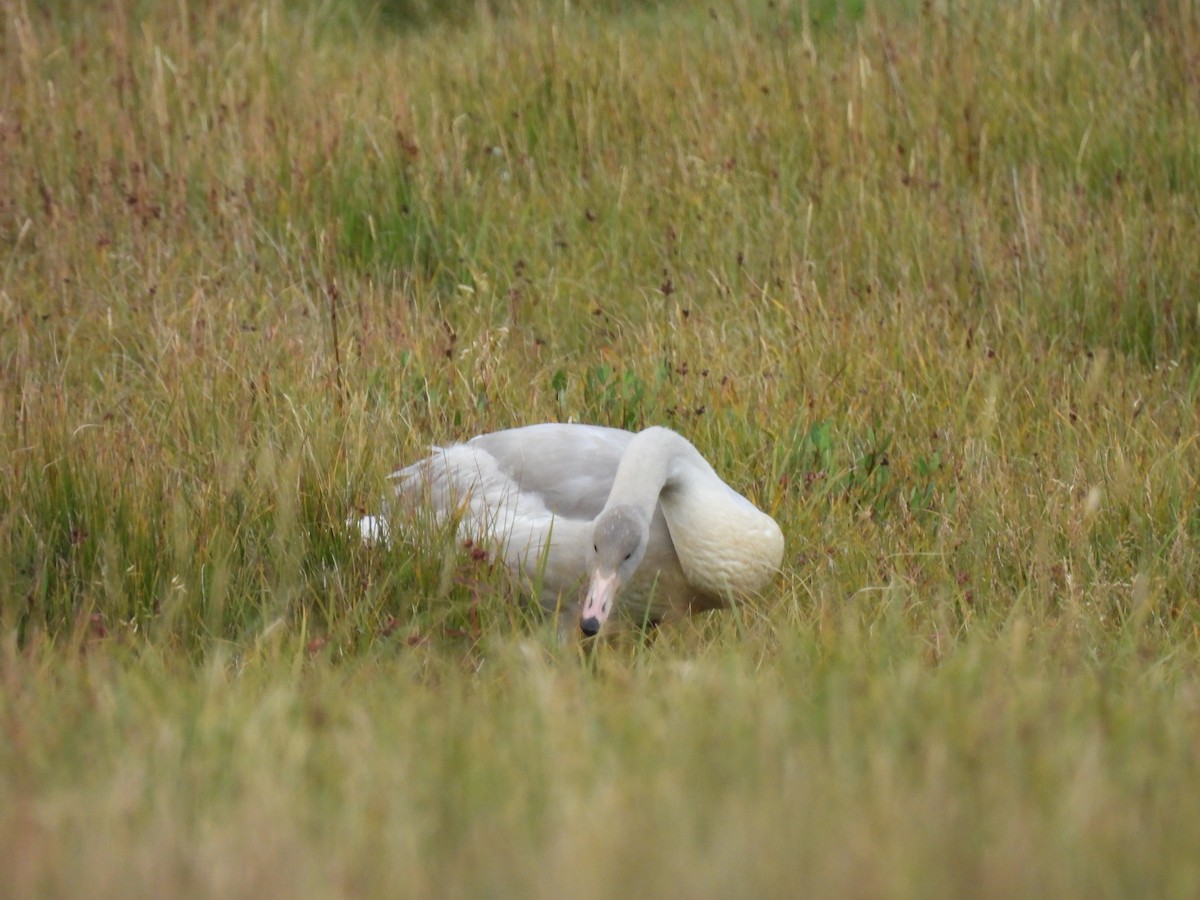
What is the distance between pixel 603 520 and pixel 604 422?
1270 millimetres

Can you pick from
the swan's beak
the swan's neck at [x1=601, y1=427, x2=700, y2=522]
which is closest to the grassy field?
the swan's beak

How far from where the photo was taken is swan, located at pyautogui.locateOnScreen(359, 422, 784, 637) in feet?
11.3

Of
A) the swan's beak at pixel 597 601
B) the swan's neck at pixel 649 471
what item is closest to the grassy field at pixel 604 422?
the swan's beak at pixel 597 601

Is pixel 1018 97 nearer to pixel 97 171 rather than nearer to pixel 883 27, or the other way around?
pixel 883 27

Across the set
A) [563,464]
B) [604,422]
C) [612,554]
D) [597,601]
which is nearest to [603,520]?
[612,554]

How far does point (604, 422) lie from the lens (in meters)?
4.66

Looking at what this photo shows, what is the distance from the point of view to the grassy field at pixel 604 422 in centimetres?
186

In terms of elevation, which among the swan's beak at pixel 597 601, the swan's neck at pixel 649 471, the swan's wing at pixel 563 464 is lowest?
the swan's beak at pixel 597 601

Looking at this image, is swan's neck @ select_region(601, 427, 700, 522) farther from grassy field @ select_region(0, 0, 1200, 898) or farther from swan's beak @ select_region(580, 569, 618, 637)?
grassy field @ select_region(0, 0, 1200, 898)

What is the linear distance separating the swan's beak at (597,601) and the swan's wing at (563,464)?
0.42 m

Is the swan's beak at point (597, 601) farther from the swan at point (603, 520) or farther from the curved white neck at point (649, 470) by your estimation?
the curved white neck at point (649, 470)

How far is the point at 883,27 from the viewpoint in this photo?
22.9ft

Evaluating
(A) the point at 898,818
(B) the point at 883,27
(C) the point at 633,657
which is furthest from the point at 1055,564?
(B) the point at 883,27

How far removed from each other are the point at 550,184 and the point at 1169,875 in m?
4.89
